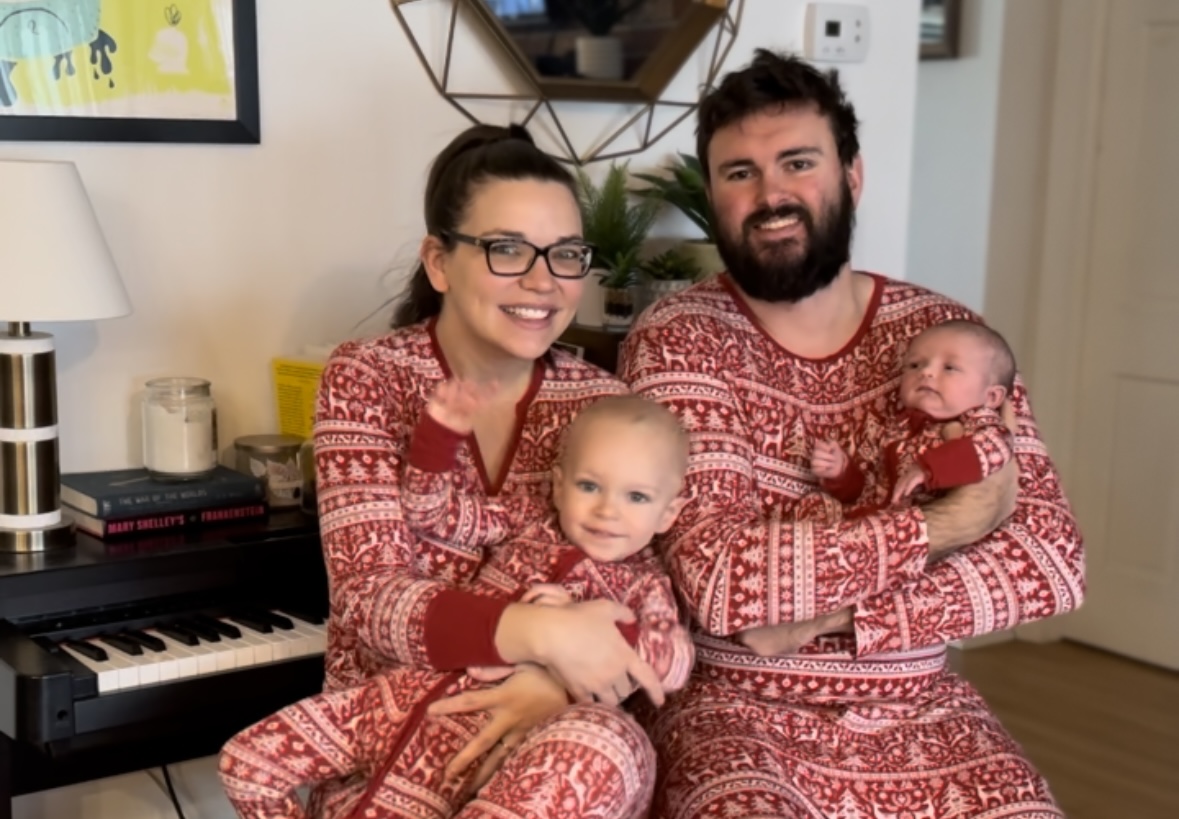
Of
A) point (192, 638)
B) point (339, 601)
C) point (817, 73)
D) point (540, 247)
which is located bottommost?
point (192, 638)

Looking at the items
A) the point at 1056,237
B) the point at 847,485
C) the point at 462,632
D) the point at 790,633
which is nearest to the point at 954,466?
the point at 847,485

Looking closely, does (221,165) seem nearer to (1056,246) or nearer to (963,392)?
(963,392)

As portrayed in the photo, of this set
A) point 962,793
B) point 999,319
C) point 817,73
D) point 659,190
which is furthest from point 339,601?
point 999,319

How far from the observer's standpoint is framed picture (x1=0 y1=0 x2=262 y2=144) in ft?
6.47

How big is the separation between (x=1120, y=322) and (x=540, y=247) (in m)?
2.62

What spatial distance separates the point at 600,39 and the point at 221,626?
1.23 metres

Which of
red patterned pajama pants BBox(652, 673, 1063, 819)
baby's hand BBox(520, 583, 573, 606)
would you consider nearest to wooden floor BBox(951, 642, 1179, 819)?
red patterned pajama pants BBox(652, 673, 1063, 819)

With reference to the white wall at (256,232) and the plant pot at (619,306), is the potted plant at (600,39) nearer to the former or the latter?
the white wall at (256,232)

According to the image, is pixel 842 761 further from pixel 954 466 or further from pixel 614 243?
pixel 614 243

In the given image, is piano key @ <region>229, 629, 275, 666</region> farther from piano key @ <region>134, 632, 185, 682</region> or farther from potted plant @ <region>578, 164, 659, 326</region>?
potted plant @ <region>578, 164, 659, 326</region>

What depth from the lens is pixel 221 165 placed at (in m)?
2.16

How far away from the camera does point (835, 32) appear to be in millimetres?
2779

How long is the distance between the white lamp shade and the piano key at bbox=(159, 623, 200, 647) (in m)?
0.43

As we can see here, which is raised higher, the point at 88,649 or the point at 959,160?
the point at 959,160
